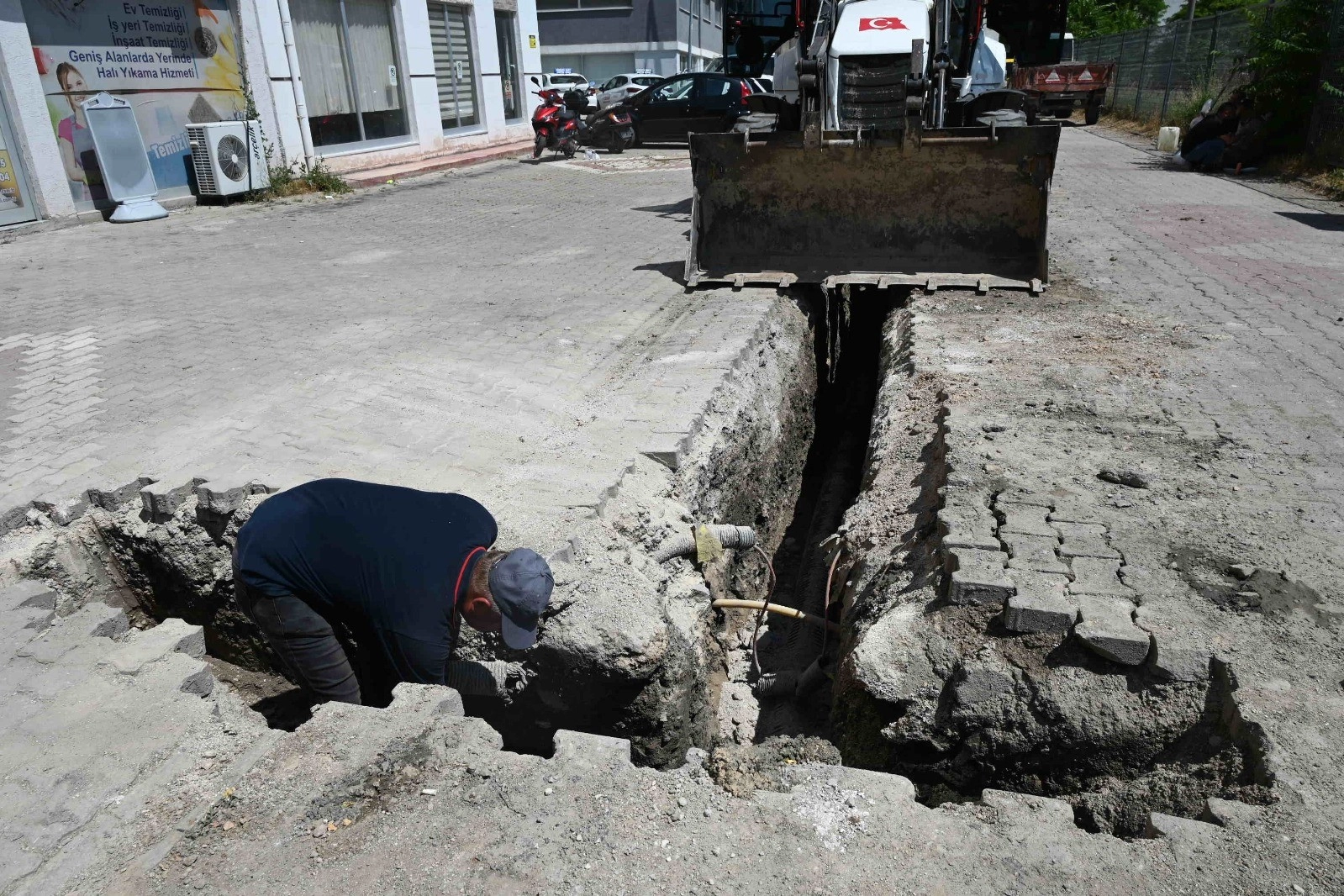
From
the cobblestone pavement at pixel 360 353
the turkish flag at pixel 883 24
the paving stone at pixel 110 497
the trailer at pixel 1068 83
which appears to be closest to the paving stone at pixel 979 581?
the cobblestone pavement at pixel 360 353

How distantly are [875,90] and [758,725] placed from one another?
5710mm

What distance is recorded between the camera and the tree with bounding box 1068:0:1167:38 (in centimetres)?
4414

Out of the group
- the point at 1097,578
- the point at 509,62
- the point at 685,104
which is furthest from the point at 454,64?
the point at 1097,578

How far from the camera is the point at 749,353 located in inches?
236

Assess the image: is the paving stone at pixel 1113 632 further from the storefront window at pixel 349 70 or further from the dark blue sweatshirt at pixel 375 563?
the storefront window at pixel 349 70

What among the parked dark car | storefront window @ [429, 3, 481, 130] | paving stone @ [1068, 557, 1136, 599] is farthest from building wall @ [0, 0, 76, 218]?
paving stone @ [1068, 557, 1136, 599]

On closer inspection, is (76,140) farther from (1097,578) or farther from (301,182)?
(1097,578)

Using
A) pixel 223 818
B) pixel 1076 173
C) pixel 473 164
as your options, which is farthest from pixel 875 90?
pixel 473 164

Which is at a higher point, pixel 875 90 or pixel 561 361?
pixel 875 90

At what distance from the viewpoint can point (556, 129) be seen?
58.8ft

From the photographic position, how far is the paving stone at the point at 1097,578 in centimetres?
320

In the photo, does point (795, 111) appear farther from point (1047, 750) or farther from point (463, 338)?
point (1047, 750)

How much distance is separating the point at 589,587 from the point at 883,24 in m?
6.13

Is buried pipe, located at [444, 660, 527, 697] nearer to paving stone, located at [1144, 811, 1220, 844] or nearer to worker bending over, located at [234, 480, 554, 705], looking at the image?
worker bending over, located at [234, 480, 554, 705]
